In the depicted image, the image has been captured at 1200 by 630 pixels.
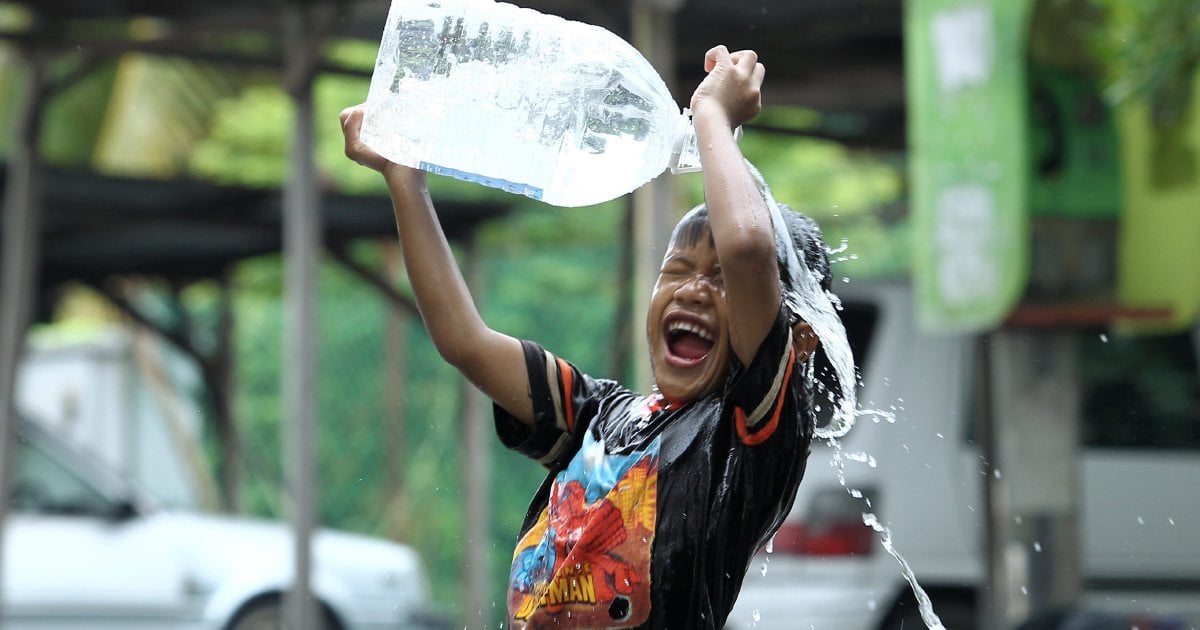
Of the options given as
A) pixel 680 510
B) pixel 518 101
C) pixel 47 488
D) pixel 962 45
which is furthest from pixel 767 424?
pixel 47 488

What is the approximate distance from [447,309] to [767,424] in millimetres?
558

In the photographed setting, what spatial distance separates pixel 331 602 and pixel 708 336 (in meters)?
6.78

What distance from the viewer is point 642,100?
2672 mm

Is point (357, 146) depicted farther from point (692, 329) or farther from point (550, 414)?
point (692, 329)

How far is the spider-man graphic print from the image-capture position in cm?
230

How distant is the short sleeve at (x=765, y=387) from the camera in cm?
224

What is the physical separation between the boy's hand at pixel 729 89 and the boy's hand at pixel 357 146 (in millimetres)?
509

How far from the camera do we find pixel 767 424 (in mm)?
2258

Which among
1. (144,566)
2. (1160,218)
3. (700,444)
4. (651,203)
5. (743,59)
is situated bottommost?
(144,566)

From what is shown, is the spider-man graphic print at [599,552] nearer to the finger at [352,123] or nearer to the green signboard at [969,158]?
the finger at [352,123]

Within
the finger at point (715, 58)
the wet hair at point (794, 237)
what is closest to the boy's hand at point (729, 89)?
the finger at point (715, 58)

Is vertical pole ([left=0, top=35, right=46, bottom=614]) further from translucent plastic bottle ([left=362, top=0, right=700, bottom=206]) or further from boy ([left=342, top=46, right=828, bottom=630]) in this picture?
boy ([left=342, top=46, right=828, bottom=630])

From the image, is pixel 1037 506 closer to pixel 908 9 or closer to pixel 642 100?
pixel 908 9

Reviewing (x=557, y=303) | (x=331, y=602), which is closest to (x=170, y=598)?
(x=331, y=602)
